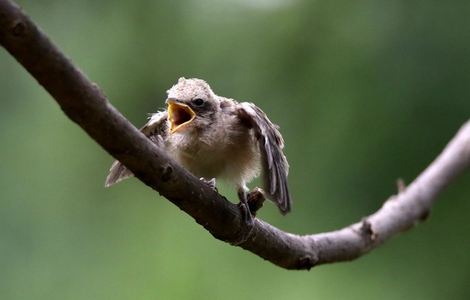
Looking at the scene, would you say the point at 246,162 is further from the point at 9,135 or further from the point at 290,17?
the point at 9,135

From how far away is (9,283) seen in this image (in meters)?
3.55

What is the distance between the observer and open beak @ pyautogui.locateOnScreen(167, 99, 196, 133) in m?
2.17

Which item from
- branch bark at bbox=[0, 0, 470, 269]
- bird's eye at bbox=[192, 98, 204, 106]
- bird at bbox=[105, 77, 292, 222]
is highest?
bird's eye at bbox=[192, 98, 204, 106]

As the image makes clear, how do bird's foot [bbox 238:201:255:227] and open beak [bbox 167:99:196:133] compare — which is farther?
open beak [bbox 167:99:196:133]

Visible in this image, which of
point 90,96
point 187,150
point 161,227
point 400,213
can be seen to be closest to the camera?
point 90,96

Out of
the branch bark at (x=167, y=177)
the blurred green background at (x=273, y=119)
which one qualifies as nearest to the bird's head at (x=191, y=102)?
the branch bark at (x=167, y=177)

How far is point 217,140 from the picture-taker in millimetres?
2113

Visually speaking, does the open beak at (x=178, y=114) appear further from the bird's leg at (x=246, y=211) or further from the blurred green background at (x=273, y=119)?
the blurred green background at (x=273, y=119)

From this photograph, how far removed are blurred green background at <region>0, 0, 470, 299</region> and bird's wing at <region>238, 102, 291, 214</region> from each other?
1.24m

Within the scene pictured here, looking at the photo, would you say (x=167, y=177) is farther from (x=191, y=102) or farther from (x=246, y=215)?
(x=191, y=102)

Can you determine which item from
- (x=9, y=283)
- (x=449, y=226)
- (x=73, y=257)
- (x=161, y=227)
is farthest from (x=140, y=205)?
(x=449, y=226)

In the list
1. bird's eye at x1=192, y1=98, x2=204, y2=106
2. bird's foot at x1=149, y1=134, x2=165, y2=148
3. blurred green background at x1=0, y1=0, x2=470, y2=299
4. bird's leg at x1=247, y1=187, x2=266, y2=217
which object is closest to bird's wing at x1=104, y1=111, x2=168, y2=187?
bird's foot at x1=149, y1=134, x2=165, y2=148

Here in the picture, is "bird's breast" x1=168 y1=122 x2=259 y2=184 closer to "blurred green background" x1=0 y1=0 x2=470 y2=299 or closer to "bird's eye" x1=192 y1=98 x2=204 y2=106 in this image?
"bird's eye" x1=192 y1=98 x2=204 y2=106

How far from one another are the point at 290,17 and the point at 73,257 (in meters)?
1.42
